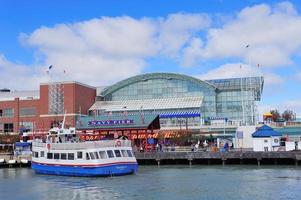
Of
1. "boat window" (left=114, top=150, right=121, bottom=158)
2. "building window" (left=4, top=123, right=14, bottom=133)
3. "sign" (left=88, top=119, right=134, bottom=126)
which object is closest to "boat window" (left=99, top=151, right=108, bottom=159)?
"boat window" (left=114, top=150, right=121, bottom=158)

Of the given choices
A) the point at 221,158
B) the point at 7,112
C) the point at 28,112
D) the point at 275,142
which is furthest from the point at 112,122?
the point at 7,112

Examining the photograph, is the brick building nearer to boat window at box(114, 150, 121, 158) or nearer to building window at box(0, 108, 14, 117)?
building window at box(0, 108, 14, 117)

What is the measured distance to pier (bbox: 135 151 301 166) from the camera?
7919cm

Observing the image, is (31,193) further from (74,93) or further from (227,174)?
(74,93)

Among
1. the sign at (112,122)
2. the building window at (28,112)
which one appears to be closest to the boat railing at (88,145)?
the sign at (112,122)

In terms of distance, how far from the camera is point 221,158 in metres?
83.2

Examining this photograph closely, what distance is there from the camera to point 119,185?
54.4 m

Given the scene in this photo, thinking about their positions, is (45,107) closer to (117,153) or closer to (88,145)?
(88,145)

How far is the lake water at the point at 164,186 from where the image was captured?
46.4 m

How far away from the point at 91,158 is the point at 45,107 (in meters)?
101

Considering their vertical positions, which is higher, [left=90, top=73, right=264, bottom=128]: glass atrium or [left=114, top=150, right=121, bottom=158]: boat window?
[left=90, top=73, right=264, bottom=128]: glass atrium

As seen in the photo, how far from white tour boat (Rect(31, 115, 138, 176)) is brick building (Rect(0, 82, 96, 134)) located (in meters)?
85.9

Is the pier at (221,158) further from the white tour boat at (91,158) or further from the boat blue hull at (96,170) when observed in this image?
the boat blue hull at (96,170)

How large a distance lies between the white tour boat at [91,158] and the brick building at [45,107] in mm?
85864
